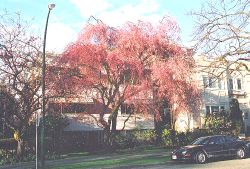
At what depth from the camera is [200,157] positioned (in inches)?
816

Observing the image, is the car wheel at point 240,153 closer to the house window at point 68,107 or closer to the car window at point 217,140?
the car window at point 217,140

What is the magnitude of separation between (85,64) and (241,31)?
12795 mm

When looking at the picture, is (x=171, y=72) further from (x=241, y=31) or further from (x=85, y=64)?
(x=241, y=31)

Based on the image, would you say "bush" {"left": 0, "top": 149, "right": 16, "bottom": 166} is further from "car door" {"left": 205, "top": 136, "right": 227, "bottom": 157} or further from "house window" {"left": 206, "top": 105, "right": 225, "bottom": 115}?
"house window" {"left": 206, "top": 105, "right": 225, "bottom": 115}

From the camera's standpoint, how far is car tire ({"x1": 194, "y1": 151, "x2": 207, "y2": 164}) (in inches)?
811

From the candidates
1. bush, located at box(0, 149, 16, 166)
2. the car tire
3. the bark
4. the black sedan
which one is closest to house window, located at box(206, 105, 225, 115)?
the black sedan

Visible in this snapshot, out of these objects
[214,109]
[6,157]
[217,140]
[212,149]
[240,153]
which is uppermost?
[214,109]

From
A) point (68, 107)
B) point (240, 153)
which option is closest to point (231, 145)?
point (240, 153)

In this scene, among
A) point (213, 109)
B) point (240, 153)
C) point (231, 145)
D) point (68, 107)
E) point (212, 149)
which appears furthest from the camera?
point (213, 109)

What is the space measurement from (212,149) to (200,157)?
933 mm

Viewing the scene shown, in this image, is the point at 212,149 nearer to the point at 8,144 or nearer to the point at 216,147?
the point at 216,147

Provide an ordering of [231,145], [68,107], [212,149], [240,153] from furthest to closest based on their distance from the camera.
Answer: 1. [68,107]
2. [240,153]
3. [231,145]
4. [212,149]

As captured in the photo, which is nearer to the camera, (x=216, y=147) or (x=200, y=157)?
(x=200, y=157)

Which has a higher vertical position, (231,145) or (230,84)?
(230,84)
